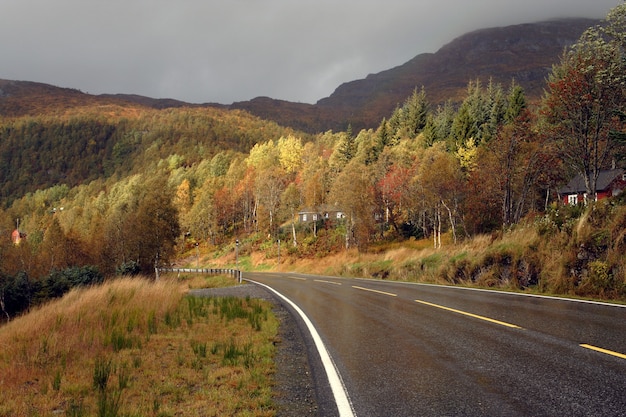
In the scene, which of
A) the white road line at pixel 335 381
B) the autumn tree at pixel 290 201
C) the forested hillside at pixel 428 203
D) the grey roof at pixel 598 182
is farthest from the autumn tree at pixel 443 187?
the white road line at pixel 335 381

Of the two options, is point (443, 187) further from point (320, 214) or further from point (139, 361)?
point (139, 361)

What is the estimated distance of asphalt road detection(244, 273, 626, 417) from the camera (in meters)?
4.30

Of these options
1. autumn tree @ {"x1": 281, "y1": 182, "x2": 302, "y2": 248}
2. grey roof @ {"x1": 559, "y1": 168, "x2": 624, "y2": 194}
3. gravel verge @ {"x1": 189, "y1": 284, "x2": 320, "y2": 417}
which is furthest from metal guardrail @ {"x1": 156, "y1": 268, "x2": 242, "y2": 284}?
grey roof @ {"x1": 559, "y1": 168, "x2": 624, "y2": 194}

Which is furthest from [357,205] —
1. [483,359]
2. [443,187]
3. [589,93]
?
[483,359]

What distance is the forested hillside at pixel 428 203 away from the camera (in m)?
16.0

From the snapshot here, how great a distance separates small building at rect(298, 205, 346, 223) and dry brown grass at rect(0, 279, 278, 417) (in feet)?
181

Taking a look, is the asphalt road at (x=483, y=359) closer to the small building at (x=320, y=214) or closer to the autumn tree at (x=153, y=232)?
the autumn tree at (x=153, y=232)

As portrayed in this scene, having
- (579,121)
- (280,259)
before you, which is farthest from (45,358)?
(280,259)

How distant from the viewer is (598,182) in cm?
5194

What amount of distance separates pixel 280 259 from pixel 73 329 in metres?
55.2

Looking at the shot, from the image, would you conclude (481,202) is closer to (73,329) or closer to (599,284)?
(599,284)

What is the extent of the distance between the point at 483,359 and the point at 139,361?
214 inches

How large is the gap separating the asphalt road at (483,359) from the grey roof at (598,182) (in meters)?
48.4

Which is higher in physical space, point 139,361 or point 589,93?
point 589,93
